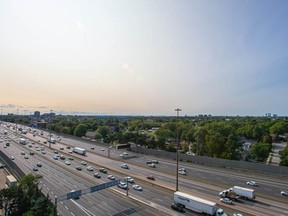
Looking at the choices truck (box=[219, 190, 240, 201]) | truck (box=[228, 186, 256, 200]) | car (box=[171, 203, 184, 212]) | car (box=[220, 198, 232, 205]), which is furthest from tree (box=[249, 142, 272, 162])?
car (box=[171, 203, 184, 212])

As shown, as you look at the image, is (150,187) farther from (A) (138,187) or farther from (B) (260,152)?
(B) (260,152)

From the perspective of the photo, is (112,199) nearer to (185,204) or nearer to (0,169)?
(185,204)

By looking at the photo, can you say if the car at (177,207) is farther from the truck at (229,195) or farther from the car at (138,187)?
the car at (138,187)

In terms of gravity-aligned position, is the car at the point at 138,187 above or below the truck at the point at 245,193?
below

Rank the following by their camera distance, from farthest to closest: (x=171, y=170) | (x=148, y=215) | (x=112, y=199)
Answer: (x=171, y=170), (x=112, y=199), (x=148, y=215)

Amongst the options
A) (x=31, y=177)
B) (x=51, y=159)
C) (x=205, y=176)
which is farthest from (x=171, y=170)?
(x=51, y=159)

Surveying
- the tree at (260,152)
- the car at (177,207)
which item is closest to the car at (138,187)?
the car at (177,207)

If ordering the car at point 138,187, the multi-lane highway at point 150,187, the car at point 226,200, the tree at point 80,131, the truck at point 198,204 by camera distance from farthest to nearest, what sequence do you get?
the tree at point 80,131 < the car at point 138,187 < the car at point 226,200 < the multi-lane highway at point 150,187 < the truck at point 198,204

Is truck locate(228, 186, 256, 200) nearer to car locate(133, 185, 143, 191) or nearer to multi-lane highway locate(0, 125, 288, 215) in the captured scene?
multi-lane highway locate(0, 125, 288, 215)
